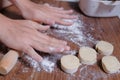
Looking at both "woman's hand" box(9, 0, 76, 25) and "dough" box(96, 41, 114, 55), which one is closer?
"dough" box(96, 41, 114, 55)

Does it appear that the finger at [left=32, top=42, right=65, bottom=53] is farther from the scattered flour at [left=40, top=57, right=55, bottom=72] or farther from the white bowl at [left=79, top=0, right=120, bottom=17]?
the white bowl at [left=79, top=0, right=120, bottom=17]

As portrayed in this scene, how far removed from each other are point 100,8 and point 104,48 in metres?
0.24

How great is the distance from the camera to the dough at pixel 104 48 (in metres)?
0.67

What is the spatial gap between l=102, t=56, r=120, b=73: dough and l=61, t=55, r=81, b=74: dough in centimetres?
8

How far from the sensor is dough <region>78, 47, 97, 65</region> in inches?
25.1

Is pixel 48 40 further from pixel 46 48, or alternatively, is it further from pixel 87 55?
pixel 87 55

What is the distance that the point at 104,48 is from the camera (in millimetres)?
679

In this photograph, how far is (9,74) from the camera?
1.96ft

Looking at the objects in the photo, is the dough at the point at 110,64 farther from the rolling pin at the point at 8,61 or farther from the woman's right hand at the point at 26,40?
the rolling pin at the point at 8,61

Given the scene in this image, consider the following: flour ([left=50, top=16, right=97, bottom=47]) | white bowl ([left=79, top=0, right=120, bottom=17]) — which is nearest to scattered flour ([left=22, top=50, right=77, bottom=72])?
flour ([left=50, top=16, right=97, bottom=47])

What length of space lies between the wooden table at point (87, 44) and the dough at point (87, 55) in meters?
0.02

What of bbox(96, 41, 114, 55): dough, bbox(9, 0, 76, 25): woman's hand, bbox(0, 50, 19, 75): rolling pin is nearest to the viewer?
bbox(0, 50, 19, 75): rolling pin

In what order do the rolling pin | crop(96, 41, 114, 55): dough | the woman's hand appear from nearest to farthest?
1. the rolling pin
2. crop(96, 41, 114, 55): dough
3. the woman's hand

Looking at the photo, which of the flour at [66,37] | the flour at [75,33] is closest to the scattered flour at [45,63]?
the flour at [66,37]
